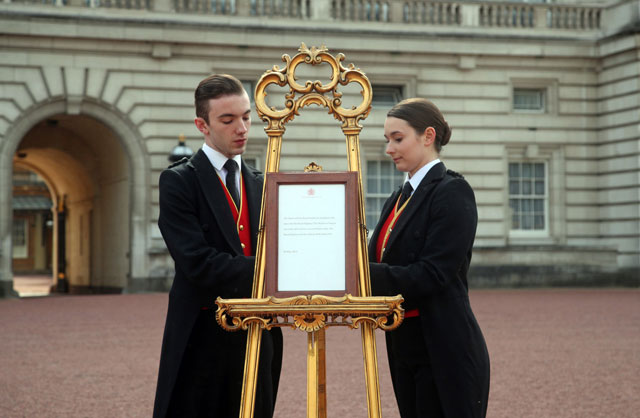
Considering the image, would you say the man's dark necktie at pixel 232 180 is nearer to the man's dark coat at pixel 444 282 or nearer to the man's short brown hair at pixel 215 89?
the man's short brown hair at pixel 215 89

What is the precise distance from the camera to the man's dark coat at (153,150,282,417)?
10.8ft

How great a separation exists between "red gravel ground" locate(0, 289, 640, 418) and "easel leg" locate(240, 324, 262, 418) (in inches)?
112

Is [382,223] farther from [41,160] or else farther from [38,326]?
[41,160]

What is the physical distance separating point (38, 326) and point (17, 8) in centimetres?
851

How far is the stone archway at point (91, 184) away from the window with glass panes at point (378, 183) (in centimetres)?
496

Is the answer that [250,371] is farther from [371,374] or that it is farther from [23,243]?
[23,243]

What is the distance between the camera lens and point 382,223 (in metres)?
3.64

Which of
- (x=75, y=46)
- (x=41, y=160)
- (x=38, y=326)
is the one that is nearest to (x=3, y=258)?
(x=75, y=46)

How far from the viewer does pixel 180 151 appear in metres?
17.4

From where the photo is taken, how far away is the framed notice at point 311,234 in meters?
3.18

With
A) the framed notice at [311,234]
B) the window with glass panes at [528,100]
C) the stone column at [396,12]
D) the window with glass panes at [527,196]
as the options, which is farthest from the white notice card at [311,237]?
the window with glass panes at [528,100]

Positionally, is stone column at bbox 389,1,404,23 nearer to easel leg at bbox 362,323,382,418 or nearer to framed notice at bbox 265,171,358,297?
framed notice at bbox 265,171,358,297

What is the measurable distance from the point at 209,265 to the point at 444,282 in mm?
852

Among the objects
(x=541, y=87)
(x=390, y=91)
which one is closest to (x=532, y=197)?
(x=541, y=87)
